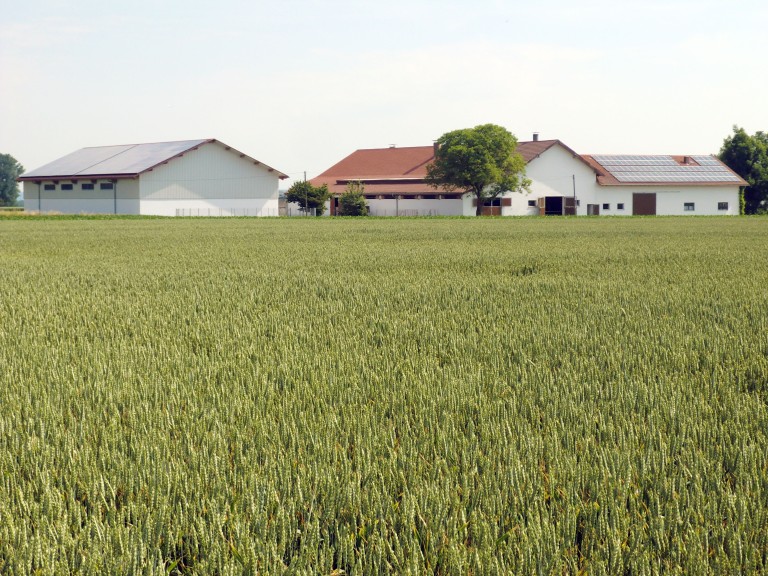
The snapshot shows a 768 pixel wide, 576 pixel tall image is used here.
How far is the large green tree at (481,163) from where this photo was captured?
62375 mm

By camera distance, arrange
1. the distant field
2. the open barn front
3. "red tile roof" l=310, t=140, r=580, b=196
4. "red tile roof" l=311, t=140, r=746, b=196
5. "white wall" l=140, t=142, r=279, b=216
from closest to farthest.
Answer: the distant field, "white wall" l=140, t=142, r=279, b=216, the open barn front, "red tile roof" l=311, t=140, r=746, b=196, "red tile roof" l=310, t=140, r=580, b=196

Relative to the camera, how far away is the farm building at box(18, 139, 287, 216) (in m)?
59.5

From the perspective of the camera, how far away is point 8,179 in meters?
147

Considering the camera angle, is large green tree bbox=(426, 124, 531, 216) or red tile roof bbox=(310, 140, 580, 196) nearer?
large green tree bbox=(426, 124, 531, 216)

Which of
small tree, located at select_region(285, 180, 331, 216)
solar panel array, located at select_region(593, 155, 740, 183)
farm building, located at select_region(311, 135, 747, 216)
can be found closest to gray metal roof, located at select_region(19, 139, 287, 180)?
small tree, located at select_region(285, 180, 331, 216)

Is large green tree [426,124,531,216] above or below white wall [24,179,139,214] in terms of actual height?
above

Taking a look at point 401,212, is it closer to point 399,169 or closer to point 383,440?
point 399,169

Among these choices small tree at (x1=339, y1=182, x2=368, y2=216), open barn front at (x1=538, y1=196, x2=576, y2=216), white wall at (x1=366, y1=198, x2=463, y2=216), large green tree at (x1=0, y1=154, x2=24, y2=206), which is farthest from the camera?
large green tree at (x1=0, y1=154, x2=24, y2=206)

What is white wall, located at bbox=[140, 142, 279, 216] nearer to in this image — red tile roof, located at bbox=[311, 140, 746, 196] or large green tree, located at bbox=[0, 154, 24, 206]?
red tile roof, located at bbox=[311, 140, 746, 196]

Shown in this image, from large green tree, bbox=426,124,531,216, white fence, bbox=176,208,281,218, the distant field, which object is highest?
large green tree, bbox=426,124,531,216

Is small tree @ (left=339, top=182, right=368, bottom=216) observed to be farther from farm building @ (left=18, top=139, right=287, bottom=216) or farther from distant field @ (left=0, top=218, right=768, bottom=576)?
distant field @ (left=0, top=218, right=768, bottom=576)

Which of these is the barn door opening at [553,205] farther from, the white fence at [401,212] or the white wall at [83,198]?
the white wall at [83,198]

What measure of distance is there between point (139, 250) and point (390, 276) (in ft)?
25.5

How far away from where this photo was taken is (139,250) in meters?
17.1
